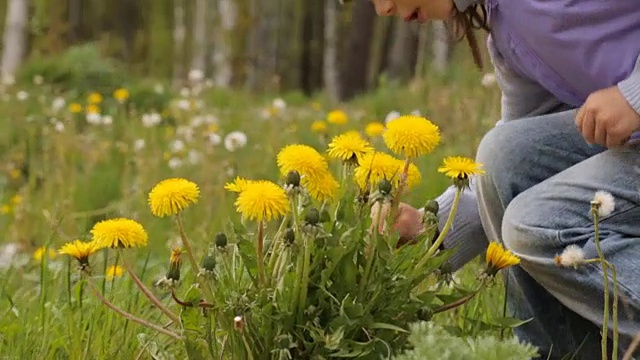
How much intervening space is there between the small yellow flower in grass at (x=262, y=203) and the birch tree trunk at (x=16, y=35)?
11217mm

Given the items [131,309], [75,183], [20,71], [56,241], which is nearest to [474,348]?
[131,309]

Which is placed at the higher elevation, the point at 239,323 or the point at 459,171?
the point at 459,171

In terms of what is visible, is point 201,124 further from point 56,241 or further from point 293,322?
point 293,322

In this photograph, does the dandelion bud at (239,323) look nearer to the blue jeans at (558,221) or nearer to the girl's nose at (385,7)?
the blue jeans at (558,221)

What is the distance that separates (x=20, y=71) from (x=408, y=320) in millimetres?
7194

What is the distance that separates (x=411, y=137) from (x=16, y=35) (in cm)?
1164

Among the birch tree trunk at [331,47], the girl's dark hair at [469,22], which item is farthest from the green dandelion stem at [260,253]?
the birch tree trunk at [331,47]

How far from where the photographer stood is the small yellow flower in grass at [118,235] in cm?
139

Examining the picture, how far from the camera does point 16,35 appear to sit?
12.2 meters

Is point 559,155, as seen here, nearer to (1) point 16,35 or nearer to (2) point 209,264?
(2) point 209,264

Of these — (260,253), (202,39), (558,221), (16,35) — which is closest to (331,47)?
(202,39)

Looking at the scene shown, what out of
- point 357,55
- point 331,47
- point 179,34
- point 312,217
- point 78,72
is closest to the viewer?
point 312,217

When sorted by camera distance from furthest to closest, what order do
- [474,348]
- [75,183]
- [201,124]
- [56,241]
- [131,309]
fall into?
[201,124] < [75,183] < [56,241] < [131,309] < [474,348]

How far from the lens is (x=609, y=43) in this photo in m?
1.61
